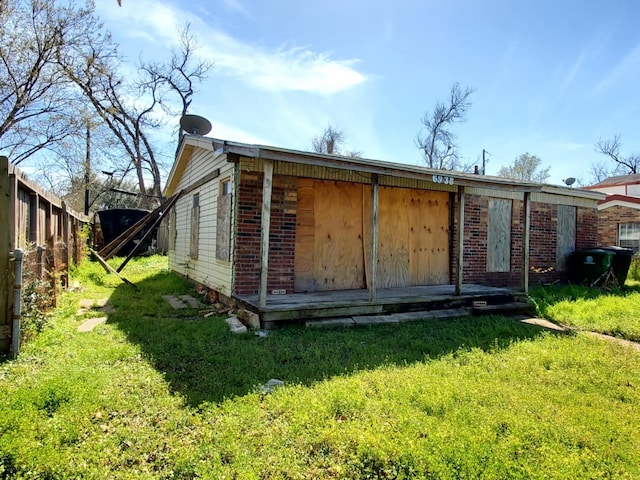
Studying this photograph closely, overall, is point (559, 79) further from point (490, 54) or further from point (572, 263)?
point (572, 263)

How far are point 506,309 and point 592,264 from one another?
4344 millimetres

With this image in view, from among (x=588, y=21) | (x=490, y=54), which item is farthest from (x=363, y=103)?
(x=588, y=21)

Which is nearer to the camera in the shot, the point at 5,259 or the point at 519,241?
the point at 5,259

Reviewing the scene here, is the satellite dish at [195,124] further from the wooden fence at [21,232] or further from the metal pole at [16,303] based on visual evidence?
the metal pole at [16,303]

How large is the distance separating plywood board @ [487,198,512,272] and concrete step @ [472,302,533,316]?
66.3 inches

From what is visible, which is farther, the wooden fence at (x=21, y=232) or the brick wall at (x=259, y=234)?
the brick wall at (x=259, y=234)

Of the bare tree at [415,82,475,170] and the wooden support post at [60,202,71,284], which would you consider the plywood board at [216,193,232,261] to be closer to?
the wooden support post at [60,202,71,284]

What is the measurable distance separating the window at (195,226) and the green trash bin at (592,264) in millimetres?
9381

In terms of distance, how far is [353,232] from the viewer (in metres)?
7.20

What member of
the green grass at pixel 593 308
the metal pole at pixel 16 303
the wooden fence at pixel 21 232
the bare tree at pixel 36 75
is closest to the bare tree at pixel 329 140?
the bare tree at pixel 36 75

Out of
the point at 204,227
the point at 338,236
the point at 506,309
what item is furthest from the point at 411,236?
the point at 204,227

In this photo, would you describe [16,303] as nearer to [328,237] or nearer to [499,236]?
[328,237]

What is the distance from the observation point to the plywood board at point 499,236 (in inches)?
340

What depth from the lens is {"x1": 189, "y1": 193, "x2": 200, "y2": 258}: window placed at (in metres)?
8.68
